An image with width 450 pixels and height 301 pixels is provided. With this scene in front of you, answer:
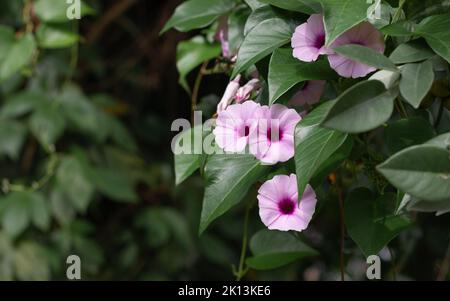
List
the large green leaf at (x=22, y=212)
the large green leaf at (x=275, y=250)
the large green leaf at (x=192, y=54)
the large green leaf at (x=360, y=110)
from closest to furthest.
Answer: the large green leaf at (x=360, y=110)
the large green leaf at (x=275, y=250)
the large green leaf at (x=192, y=54)
the large green leaf at (x=22, y=212)

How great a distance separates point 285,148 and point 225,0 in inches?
12.4

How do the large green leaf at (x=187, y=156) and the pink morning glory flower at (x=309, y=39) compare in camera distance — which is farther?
the large green leaf at (x=187, y=156)

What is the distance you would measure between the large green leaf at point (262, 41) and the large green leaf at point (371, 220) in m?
0.18

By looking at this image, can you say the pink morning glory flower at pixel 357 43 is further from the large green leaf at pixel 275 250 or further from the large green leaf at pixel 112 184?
the large green leaf at pixel 112 184

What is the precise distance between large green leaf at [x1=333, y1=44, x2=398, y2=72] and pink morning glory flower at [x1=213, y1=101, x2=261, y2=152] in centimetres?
12

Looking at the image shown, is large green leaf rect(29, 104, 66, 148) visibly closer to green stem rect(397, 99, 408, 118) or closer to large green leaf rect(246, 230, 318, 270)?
large green leaf rect(246, 230, 318, 270)

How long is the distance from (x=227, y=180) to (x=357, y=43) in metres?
0.17

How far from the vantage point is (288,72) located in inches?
26.1

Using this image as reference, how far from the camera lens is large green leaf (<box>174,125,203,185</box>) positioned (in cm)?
78

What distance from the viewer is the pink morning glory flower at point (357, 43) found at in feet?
2.10

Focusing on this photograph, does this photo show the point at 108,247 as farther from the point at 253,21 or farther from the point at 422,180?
the point at 422,180

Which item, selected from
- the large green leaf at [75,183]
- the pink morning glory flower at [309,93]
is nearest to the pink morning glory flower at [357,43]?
the pink morning glory flower at [309,93]

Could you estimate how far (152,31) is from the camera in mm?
2010
